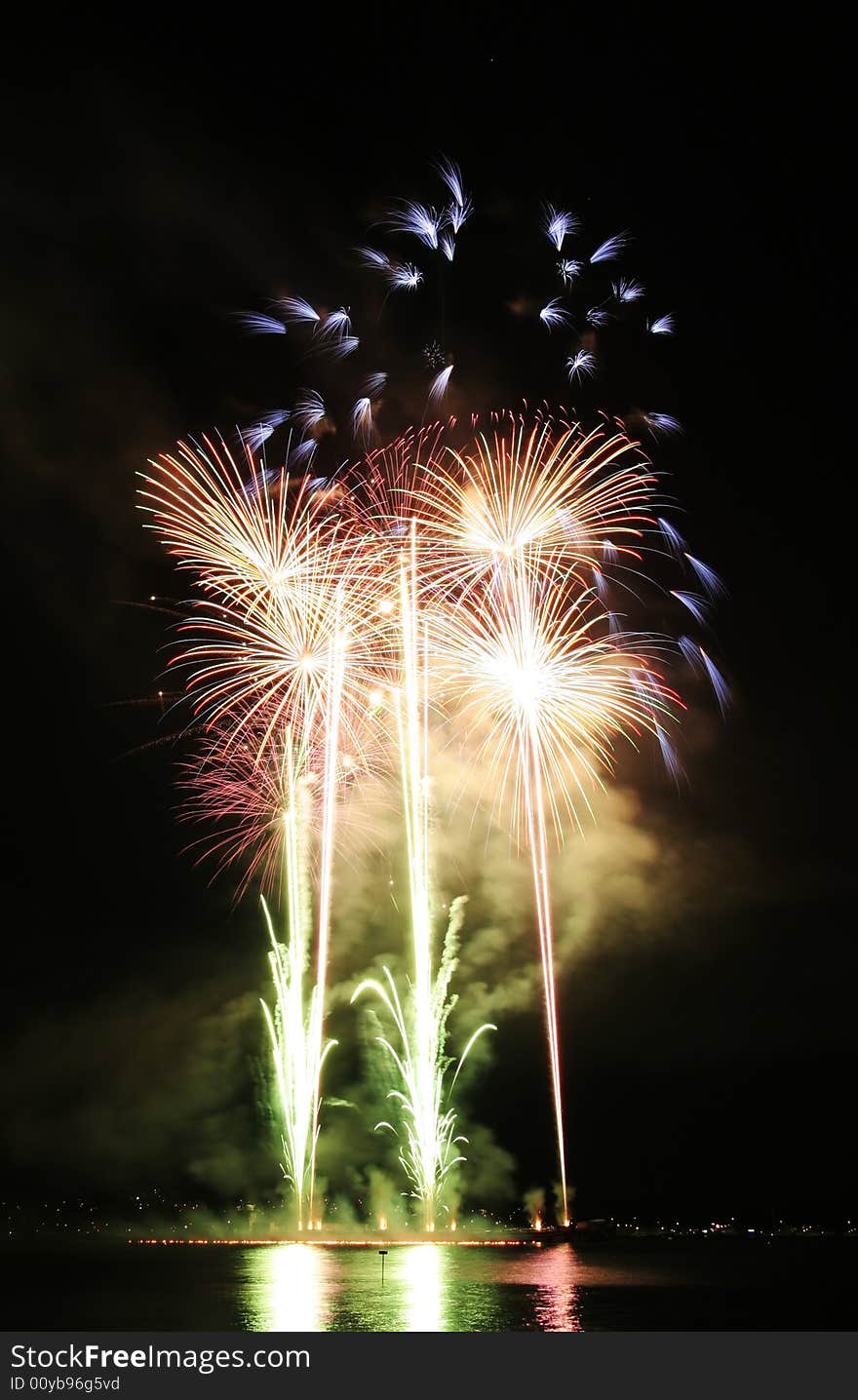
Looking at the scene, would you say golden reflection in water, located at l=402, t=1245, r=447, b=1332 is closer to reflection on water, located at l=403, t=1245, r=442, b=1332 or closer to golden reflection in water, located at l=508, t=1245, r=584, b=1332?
reflection on water, located at l=403, t=1245, r=442, b=1332

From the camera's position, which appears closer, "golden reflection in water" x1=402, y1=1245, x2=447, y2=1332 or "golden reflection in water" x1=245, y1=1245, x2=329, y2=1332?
"golden reflection in water" x1=245, y1=1245, x2=329, y2=1332

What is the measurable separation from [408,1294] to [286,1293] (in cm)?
532

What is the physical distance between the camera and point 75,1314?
43.5 metres

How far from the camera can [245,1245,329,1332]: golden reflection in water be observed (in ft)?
117

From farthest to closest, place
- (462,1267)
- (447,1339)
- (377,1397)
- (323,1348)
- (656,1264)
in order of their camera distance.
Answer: (656,1264), (462,1267), (447,1339), (323,1348), (377,1397)

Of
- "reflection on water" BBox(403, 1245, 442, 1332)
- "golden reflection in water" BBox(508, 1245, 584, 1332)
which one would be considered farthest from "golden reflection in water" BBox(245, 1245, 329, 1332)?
"golden reflection in water" BBox(508, 1245, 584, 1332)

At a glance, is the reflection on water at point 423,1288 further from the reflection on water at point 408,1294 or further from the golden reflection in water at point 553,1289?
the golden reflection in water at point 553,1289

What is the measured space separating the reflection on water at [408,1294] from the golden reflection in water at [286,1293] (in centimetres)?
3

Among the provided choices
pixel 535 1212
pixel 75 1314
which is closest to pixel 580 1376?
pixel 75 1314

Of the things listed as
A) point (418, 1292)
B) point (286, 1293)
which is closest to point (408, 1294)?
point (418, 1292)

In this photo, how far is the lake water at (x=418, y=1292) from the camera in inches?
1513

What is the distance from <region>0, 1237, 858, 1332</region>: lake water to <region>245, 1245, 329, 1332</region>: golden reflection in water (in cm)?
9

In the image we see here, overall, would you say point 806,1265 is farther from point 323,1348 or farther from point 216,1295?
point 323,1348

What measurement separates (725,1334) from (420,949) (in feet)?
52.2
